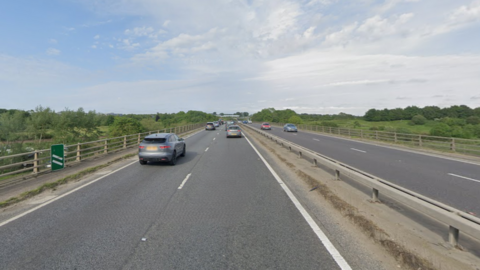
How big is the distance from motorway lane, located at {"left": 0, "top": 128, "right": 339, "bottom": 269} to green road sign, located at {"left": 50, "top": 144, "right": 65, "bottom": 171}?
4163mm

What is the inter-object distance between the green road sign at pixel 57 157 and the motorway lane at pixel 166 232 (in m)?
4.16

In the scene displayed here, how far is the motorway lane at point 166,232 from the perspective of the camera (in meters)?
3.72

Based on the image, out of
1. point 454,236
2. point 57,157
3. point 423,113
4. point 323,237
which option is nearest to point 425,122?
point 423,113

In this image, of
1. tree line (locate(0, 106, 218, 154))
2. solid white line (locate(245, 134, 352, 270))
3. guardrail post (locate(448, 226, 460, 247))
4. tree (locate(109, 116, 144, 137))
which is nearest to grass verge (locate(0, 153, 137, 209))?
solid white line (locate(245, 134, 352, 270))

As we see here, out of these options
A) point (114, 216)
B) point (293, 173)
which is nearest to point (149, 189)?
point (114, 216)

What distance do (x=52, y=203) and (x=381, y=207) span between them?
26.6ft

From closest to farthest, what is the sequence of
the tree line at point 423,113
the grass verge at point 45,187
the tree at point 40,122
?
1. the grass verge at point 45,187
2. the tree at point 40,122
3. the tree line at point 423,113

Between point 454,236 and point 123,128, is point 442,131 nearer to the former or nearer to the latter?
point 454,236

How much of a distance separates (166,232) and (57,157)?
9.17m

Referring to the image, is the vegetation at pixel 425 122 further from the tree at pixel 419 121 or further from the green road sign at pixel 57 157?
the green road sign at pixel 57 157

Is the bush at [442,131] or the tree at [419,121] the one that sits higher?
the tree at [419,121]

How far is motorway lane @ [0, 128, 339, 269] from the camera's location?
3719 millimetres

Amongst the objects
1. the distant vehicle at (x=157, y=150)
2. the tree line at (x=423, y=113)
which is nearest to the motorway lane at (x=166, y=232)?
the distant vehicle at (x=157, y=150)

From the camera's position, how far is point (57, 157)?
1111cm
